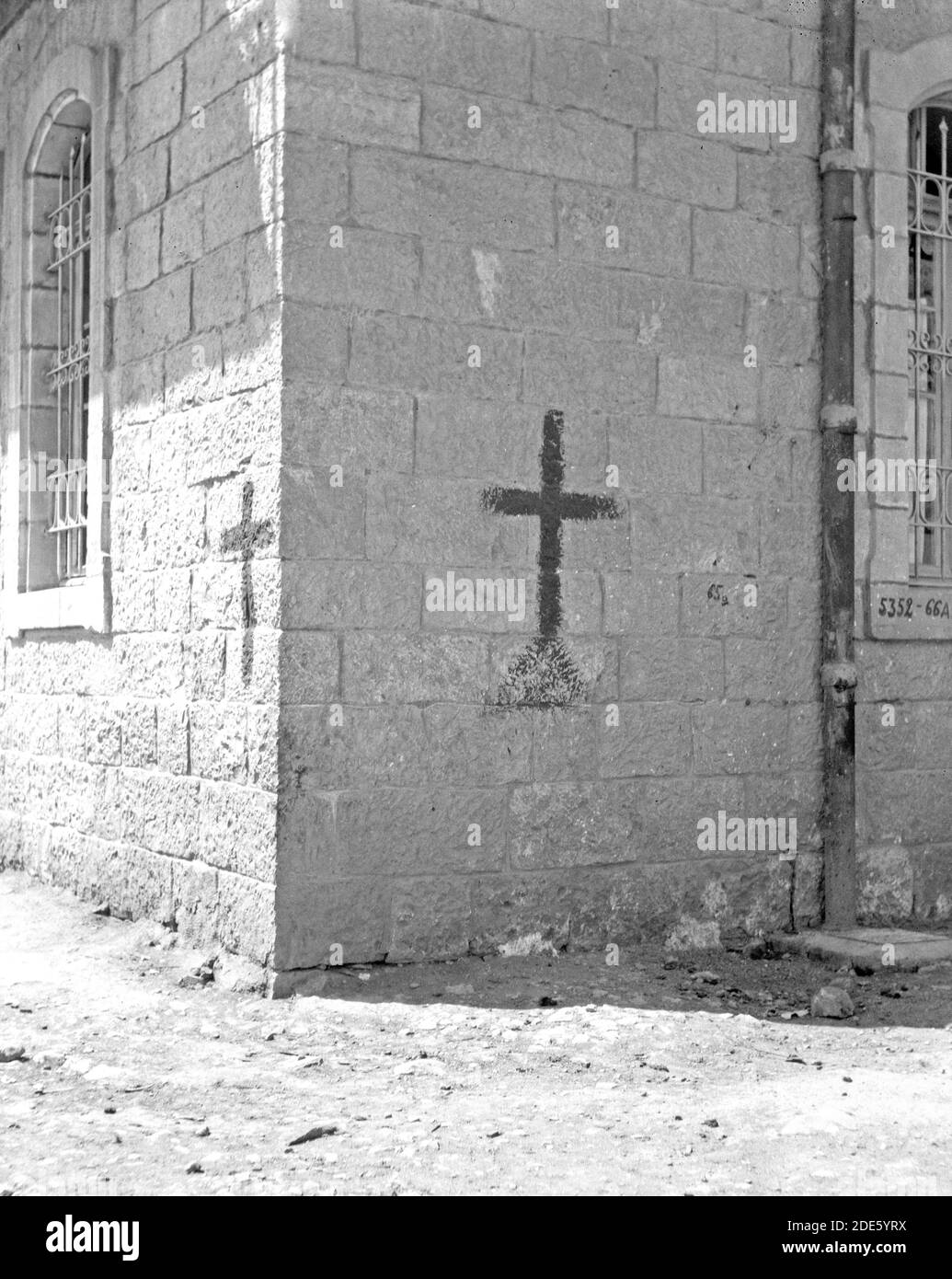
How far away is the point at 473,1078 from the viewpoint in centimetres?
451

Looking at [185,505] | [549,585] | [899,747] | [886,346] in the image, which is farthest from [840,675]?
[185,505]

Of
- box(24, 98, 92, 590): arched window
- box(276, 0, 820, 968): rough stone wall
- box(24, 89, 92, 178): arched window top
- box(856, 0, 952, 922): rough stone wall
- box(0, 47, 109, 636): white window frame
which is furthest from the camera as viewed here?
box(24, 98, 92, 590): arched window

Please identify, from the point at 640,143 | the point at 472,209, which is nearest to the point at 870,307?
the point at 640,143

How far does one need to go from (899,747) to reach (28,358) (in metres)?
4.49

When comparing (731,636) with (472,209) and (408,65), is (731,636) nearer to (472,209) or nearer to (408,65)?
(472,209)

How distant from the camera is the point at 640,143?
602cm

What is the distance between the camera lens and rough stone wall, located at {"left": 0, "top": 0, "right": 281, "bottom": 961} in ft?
17.9

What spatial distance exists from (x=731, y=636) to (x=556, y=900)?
1.24 metres

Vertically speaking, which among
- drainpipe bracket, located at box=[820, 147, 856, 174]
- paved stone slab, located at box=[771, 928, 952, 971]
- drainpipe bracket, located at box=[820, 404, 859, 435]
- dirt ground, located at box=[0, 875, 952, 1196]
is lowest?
dirt ground, located at box=[0, 875, 952, 1196]

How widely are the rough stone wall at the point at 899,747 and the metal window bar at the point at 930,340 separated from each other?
0.29 metres

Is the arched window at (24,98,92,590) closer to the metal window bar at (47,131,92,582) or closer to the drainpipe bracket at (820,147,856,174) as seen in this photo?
the metal window bar at (47,131,92,582)

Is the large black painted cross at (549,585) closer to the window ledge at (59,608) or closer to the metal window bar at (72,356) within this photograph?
the window ledge at (59,608)

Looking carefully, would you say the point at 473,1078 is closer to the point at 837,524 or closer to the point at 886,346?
the point at 837,524

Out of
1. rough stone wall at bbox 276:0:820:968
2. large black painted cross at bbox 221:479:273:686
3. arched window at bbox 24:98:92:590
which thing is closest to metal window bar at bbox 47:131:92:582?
arched window at bbox 24:98:92:590
